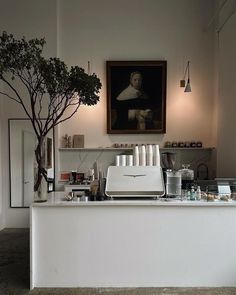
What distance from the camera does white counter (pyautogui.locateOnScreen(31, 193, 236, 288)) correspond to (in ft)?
9.61

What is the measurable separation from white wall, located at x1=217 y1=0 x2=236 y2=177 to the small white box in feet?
7.06

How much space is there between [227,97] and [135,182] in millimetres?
2805

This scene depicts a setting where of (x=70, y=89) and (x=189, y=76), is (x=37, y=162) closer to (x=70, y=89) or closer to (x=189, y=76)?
(x=70, y=89)

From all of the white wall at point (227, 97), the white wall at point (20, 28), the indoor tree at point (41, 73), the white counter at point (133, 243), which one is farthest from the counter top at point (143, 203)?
the white wall at point (20, 28)

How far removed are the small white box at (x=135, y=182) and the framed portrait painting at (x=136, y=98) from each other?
2715 millimetres

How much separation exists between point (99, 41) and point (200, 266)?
4395mm

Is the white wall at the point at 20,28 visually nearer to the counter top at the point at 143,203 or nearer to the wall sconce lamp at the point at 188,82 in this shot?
the wall sconce lamp at the point at 188,82

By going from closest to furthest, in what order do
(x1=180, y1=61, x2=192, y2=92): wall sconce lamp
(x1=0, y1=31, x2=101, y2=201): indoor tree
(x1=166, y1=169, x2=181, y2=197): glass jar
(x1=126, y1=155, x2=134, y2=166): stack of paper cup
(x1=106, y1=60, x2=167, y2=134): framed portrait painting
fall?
1. (x1=166, y1=169, x2=181, y2=197): glass jar
2. (x1=0, y1=31, x2=101, y2=201): indoor tree
3. (x1=126, y1=155, x2=134, y2=166): stack of paper cup
4. (x1=180, y1=61, x2=192, y2=92): wall sconce lamp
5. (x1=106, y1=60, x2=167, y2=134): framed portrait painting

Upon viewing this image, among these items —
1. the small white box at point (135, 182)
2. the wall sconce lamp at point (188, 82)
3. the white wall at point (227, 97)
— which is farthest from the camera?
the wall sconce lamp at point (188, 82)

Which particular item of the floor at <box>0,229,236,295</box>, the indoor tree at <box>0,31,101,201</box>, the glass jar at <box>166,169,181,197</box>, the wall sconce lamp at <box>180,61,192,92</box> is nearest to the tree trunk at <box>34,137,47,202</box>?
the indoor tree at <box>0,31,101,201</box>

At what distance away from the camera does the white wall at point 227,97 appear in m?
4.73

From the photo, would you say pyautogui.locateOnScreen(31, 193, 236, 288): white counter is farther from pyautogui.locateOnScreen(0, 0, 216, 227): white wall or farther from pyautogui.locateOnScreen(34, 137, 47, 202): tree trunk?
pyautogui.locateOnScreen(0, 0, 216, 227): white wall

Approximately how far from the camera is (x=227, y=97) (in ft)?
16.4

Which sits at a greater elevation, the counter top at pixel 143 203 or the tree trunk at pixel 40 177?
the tree trunk at pixel 40 177
